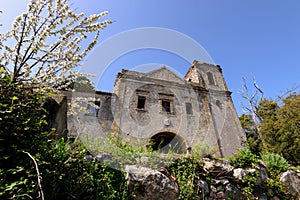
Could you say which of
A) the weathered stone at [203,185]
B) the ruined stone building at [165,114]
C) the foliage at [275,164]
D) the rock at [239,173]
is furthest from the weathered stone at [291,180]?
the ruined stone building at [165,114]

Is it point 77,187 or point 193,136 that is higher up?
point 193,136

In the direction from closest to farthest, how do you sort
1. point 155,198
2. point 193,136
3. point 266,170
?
point 155,198 → point 266,170 → point 193,136

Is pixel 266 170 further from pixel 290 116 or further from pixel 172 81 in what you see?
pixel 172 81

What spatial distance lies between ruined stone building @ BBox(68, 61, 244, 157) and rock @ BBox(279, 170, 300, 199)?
5.09 metres

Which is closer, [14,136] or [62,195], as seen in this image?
[14,136]

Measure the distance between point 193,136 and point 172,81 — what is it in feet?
14.1

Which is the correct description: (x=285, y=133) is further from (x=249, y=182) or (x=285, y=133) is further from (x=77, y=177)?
(x=77, y=177)

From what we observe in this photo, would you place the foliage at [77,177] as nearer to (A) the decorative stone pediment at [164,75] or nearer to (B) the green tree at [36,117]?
(B) the green tree at [36,117]

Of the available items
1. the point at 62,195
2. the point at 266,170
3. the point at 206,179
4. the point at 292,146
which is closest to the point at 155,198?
the point at 206,179

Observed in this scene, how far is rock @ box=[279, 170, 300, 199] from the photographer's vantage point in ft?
13.3

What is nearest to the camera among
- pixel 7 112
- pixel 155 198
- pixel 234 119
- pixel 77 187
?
pixel 7 112

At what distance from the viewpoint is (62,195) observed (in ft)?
6.97

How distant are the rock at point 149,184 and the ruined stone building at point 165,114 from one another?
5.69m

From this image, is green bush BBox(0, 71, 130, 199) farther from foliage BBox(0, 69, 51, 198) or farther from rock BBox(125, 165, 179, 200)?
rock BBox(125, 165, 179, 200)
